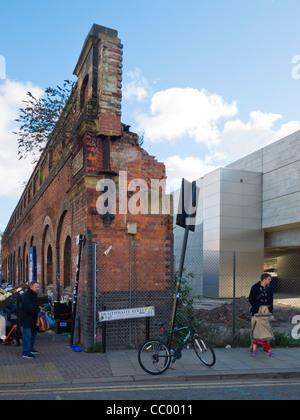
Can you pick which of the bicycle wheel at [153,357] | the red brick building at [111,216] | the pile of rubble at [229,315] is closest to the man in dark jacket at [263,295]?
the red brick building at [111,216]

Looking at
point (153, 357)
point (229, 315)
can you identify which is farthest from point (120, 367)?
point (229, 315)

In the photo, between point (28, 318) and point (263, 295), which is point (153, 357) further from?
point (263, 295)

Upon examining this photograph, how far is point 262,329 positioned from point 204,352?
177cm

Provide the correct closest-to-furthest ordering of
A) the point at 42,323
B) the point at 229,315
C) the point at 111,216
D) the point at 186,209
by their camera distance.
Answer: the point at 186,209, the point at 42,323, the point at 111,216, the point at 229,315

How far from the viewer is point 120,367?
23.4ft

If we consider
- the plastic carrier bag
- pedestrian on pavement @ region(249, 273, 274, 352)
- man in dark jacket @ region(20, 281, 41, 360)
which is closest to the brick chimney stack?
man in dark jacket @ region(20, 281, 41, 360)

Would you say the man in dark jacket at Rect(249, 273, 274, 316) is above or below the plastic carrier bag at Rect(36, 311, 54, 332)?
above

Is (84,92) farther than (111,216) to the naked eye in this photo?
Yes

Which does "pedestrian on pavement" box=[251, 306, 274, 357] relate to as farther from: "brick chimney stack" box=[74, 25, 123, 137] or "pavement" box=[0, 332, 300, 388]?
"brick chimney stack" box=[74, 25, 123, 137]

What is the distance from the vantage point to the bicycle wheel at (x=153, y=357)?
6.69 m

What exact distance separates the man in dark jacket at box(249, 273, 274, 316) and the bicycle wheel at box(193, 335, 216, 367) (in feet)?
6.17

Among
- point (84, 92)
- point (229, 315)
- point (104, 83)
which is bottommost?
point (229, 315)

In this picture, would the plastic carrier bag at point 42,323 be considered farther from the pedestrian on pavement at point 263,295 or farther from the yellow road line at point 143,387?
the pedestrian on pavement at point 263,295

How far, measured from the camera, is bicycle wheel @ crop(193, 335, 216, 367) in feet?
23.4
